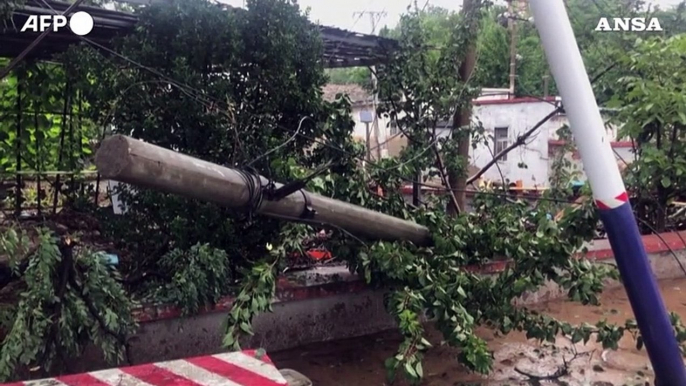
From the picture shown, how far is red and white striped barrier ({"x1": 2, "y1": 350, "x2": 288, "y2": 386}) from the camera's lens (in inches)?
126

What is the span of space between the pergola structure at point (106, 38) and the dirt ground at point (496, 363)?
2.73 m

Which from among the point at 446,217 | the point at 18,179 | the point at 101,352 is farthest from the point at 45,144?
the point at 446,217

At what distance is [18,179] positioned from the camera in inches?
319

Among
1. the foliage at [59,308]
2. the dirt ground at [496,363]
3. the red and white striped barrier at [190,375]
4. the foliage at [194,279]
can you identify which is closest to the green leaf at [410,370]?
the dirt ground at [496,363]

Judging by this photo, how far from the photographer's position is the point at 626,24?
7.77 meters

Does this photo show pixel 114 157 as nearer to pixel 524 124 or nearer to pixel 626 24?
pixel 626 24

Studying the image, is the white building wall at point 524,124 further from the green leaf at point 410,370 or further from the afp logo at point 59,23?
the green leaf at point 410,370

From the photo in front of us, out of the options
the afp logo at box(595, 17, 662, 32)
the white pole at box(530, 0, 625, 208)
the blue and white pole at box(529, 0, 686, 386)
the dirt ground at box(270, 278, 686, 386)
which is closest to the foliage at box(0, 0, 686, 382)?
the dirt ground at box(270, 278, 686, 386)

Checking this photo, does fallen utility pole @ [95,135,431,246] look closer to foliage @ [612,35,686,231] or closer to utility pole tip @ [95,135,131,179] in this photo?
utility pole tip @ [95,135,131,179]

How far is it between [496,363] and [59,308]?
10.6 feet

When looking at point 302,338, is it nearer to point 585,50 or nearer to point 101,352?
point 101,352

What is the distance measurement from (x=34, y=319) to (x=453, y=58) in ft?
15.0

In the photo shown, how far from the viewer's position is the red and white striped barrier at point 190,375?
10.5 feet

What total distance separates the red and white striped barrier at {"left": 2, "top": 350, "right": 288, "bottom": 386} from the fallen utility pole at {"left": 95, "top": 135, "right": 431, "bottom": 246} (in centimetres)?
91
